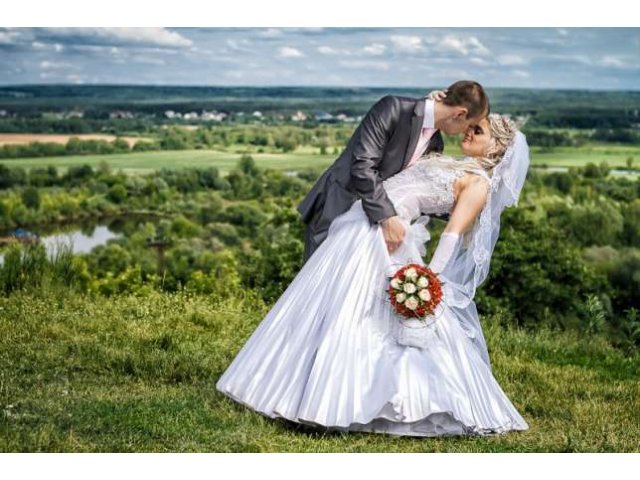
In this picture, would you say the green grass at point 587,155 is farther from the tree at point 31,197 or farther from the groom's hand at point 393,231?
the groom's hand at point 393,231

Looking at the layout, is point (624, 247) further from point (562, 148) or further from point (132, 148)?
point (132, 148)

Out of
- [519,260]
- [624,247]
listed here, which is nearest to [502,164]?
[519,260]

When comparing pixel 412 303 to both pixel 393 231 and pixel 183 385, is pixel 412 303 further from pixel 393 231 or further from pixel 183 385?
pixel 183 385

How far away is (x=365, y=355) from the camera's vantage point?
18.5 ft

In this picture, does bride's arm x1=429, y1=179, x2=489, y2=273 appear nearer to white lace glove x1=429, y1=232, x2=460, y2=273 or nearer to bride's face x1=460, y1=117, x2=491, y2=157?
white lace glove x1=429, y1=232, x2=460, y2=273

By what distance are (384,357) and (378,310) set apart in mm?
259

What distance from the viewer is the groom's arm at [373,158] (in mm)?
5660

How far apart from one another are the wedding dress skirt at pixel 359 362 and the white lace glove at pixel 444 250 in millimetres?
136

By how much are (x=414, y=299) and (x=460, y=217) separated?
0.54 meters

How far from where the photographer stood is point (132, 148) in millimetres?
14039

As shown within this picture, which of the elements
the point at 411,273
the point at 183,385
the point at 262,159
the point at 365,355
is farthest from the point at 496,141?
the point at 262,159

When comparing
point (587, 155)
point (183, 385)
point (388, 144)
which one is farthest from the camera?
point (587, 155)

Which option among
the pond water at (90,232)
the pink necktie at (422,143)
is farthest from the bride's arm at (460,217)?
the pond water at (90,232)

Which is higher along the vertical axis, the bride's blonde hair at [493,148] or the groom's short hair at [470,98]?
the groom's short hair at [470,98]
